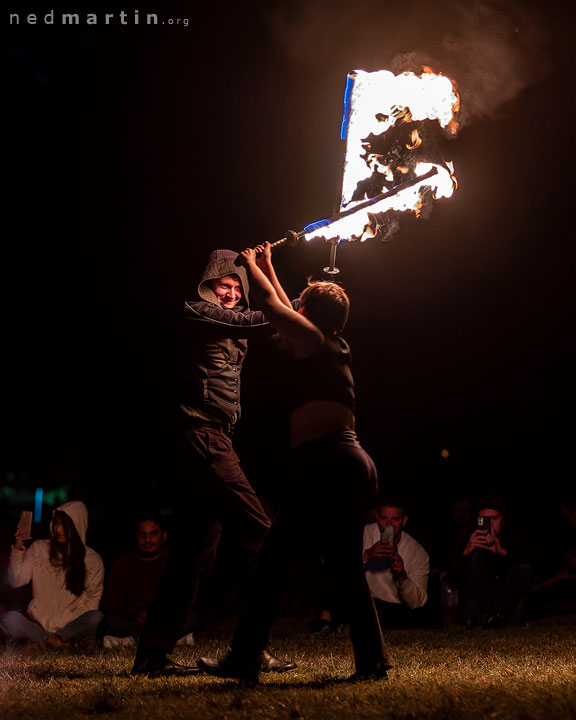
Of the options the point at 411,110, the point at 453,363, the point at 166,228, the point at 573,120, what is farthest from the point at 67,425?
the point at 411,110

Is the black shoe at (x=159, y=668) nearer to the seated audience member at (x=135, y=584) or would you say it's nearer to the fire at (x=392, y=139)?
the seated audience member at (x=135, y=584)

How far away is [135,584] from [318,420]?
444 cm

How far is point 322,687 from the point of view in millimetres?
4250

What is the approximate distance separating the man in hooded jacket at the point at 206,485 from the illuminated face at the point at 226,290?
0.62ft

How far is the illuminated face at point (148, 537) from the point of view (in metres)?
8.14

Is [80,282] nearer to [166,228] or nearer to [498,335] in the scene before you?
[166,228]

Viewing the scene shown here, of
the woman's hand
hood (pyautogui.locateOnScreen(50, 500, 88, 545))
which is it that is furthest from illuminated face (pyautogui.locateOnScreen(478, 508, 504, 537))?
the woman's hand

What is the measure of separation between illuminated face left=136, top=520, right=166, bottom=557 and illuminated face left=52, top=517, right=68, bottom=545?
32.0 inches

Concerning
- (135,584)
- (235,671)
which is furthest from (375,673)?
(135,584)

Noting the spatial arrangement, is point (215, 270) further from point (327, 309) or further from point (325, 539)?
point (325, 539)

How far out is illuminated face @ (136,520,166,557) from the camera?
26.7 ft

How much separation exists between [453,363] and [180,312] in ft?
42.3

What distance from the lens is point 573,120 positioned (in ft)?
39.5

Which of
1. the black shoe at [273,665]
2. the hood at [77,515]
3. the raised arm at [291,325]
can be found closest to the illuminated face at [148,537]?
the hood at [77,515]
